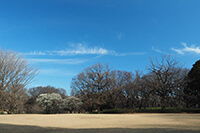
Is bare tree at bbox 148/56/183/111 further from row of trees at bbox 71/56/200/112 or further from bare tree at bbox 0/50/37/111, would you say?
bare tree at bbox 0/50/37/111

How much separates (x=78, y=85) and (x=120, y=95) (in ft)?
29.2

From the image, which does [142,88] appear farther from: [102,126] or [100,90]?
[102,126]

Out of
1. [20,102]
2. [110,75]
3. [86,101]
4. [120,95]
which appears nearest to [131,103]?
[120,95]

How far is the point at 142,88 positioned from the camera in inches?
1160

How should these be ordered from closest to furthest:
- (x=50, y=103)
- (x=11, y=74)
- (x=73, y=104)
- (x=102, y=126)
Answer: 1. (x=102, y=126)
2. (x=11, y=74)
3. (x=50, y=103)
4. (x=73, y=104)

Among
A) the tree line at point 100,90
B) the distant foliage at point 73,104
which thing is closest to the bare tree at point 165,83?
the tree line at point 100,90

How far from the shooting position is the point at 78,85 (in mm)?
32094

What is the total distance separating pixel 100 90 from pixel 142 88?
7826 millimetres

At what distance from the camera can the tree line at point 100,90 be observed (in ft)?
62.9

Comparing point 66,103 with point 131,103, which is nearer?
point 66,103

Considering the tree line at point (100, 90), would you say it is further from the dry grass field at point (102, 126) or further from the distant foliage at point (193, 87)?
the dry grass field at point (102, 126)

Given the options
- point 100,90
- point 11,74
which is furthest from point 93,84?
point 11,74

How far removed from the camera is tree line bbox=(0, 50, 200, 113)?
62.9 feet

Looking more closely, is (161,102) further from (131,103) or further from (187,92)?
(131,103)
